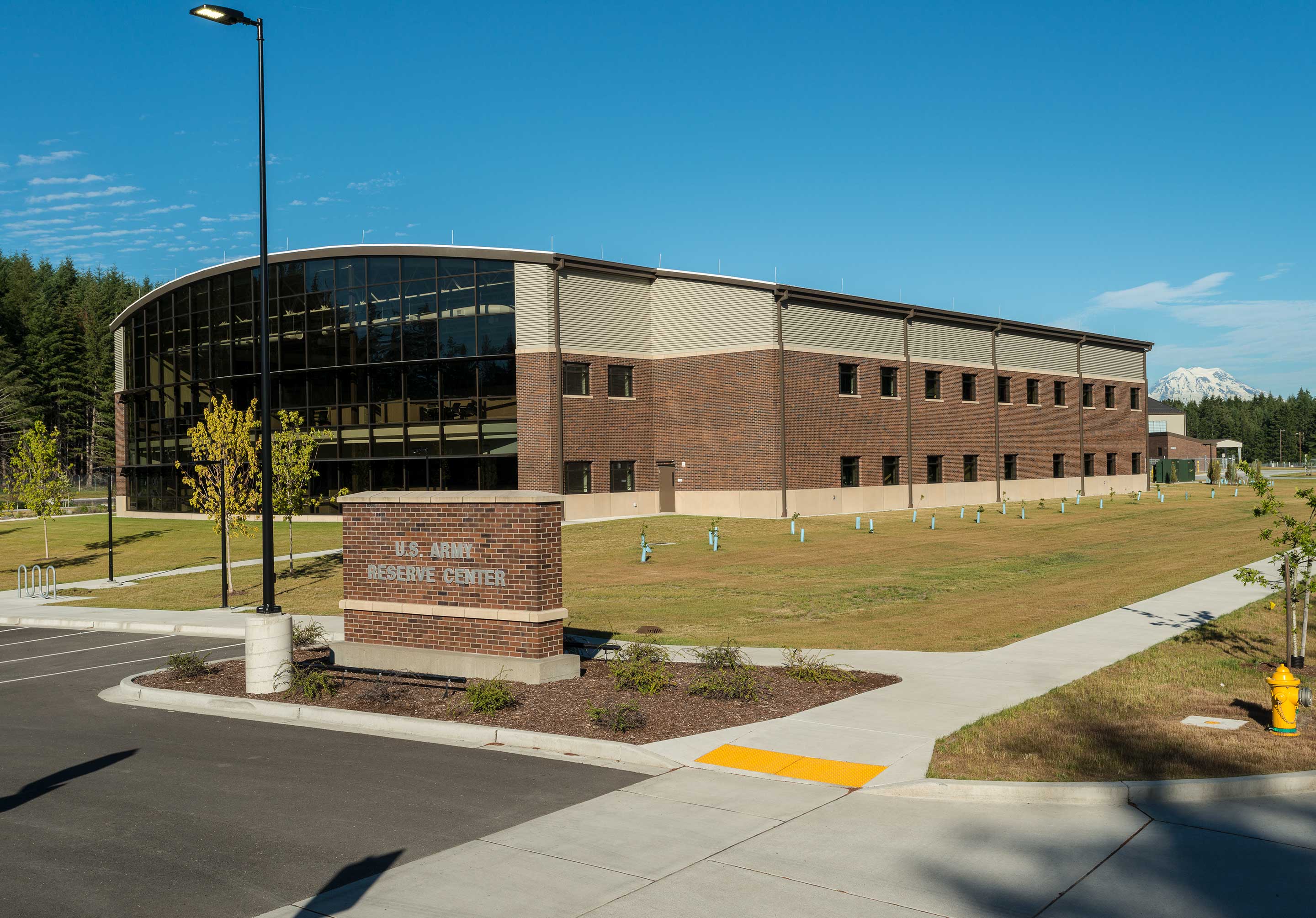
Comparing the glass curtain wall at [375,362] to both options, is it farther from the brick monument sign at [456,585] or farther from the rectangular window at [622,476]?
the brick monument sign at [456,585]

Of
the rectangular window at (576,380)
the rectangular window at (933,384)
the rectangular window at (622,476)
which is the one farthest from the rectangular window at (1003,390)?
the rectangular window at (576,380)

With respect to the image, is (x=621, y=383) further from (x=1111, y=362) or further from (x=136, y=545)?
(x=1111, y=362)

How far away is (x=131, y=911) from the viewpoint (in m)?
6.36

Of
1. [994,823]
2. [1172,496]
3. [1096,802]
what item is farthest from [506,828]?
[1172,496]

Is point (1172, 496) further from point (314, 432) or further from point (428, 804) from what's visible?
point (428, 804)

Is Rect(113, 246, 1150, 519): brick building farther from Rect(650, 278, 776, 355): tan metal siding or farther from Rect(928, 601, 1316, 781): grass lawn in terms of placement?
Rect(928, 601, 1316, 781): grass lawn

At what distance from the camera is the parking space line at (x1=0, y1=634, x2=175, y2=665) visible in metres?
18.3

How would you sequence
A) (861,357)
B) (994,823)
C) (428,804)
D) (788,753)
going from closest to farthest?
1. (994,823)
2. (428,804)
3. (788,753)
4. (861,357)

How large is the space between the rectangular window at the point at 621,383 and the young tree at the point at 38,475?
2283cm

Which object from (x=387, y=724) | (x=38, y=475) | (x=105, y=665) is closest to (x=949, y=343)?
(x=38, y=475)

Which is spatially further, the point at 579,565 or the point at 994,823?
the point at 579,565

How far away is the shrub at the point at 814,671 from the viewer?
12.8m

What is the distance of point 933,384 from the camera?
54.5m

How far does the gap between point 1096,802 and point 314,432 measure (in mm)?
33560
